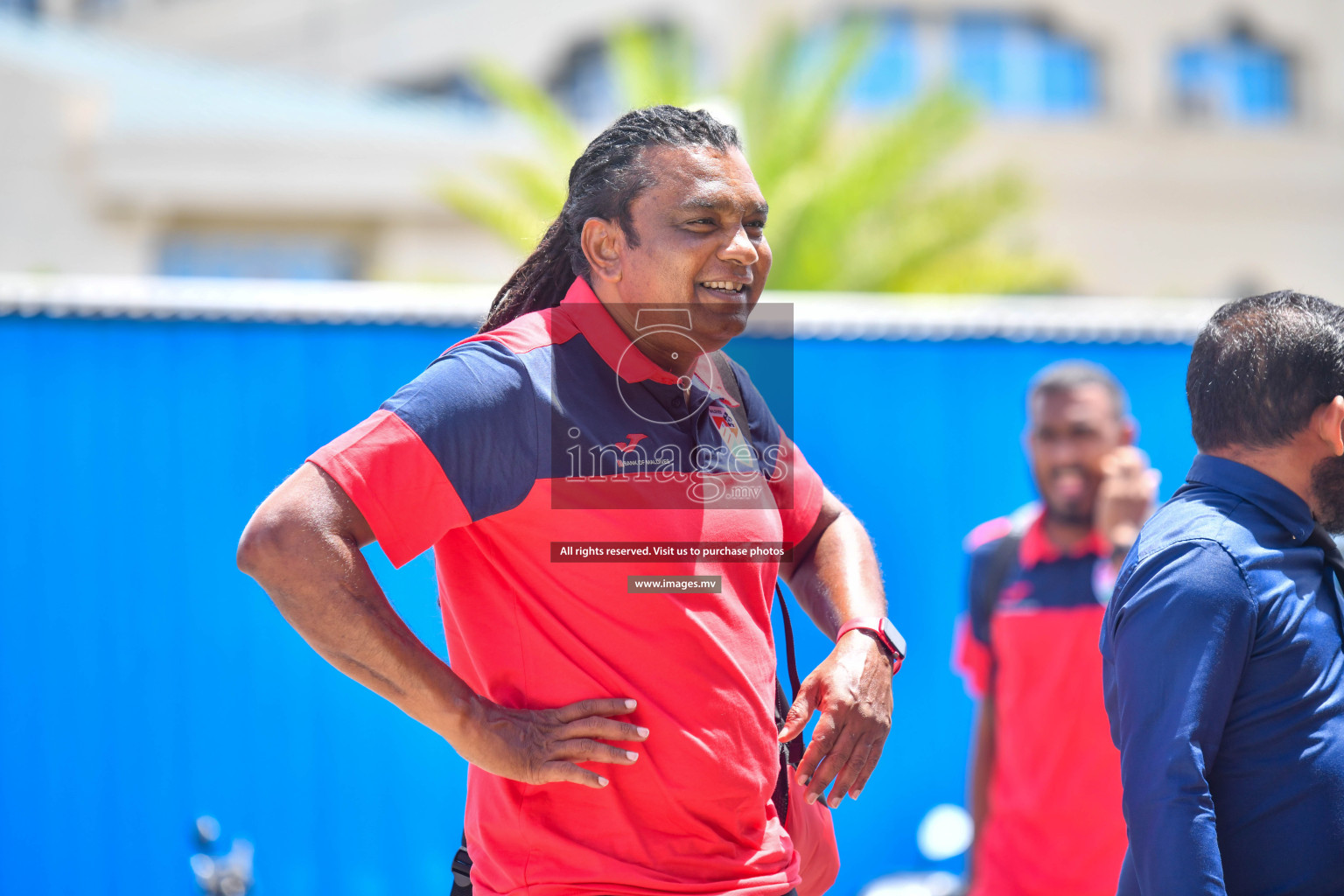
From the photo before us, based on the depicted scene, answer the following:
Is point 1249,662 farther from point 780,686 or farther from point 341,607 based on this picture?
point 341,607

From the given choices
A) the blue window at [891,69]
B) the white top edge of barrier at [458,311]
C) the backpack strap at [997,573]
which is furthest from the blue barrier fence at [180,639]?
the blue window at [891,69]

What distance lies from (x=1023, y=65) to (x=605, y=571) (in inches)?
775

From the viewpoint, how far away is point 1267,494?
2033 mm

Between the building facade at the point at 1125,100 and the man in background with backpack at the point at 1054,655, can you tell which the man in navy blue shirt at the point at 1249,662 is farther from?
the building facade at the point at 1125,100

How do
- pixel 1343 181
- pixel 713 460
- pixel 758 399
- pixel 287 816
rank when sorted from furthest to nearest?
pixel 1343 181, pixel 287 816, pixel 758 399, pixel 713 460

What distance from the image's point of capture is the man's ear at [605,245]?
2102mm

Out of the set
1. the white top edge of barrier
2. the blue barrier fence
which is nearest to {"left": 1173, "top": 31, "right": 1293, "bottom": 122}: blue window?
the white top edge of barrier

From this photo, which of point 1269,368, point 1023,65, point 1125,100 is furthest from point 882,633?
point 1125,100

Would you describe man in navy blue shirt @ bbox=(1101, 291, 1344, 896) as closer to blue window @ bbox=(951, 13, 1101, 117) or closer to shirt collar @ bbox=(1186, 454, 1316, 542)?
shirt collar @ bbox=(1186, 454, 1316, 542)

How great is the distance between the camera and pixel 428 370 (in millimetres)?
1926

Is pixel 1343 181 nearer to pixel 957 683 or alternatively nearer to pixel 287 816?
pixel 957 683

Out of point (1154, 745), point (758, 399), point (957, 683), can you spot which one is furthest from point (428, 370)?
point (957, 683)

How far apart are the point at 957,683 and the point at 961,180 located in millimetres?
14112

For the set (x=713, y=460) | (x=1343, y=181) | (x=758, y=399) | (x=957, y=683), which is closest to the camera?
(x=713, y=460)
